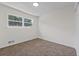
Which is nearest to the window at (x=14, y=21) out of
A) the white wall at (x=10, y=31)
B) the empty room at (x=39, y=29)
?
the empty room at (x=39, y=29)

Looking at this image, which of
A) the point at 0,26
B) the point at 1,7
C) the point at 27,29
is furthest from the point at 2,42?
the point at 27,29

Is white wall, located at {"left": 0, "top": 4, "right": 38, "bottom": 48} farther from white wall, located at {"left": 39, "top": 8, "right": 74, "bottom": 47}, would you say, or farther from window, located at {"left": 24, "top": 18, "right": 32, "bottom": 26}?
white wall, located at {"left": 39, "top": 8, "right": 74, "bottom": 47}

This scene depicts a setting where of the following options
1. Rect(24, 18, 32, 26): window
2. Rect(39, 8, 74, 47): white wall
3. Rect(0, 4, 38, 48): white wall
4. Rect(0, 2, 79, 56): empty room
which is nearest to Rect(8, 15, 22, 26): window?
Rect(0, 2, 79, 56): empty room

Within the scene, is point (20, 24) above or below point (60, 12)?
below

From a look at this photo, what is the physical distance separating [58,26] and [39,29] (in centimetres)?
199

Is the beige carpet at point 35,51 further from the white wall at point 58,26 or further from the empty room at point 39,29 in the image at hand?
the white wall at point 58,26

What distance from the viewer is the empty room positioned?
3.89 m

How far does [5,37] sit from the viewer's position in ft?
14.3

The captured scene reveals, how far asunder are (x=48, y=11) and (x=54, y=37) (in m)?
1.83

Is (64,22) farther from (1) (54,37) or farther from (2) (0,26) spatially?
(2) (0,26)

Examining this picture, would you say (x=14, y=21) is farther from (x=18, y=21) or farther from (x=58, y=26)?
(x=58, y=26)

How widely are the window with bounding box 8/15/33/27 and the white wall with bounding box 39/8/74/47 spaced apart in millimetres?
1157

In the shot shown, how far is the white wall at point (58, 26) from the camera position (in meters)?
4.72

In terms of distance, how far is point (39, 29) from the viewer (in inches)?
282
